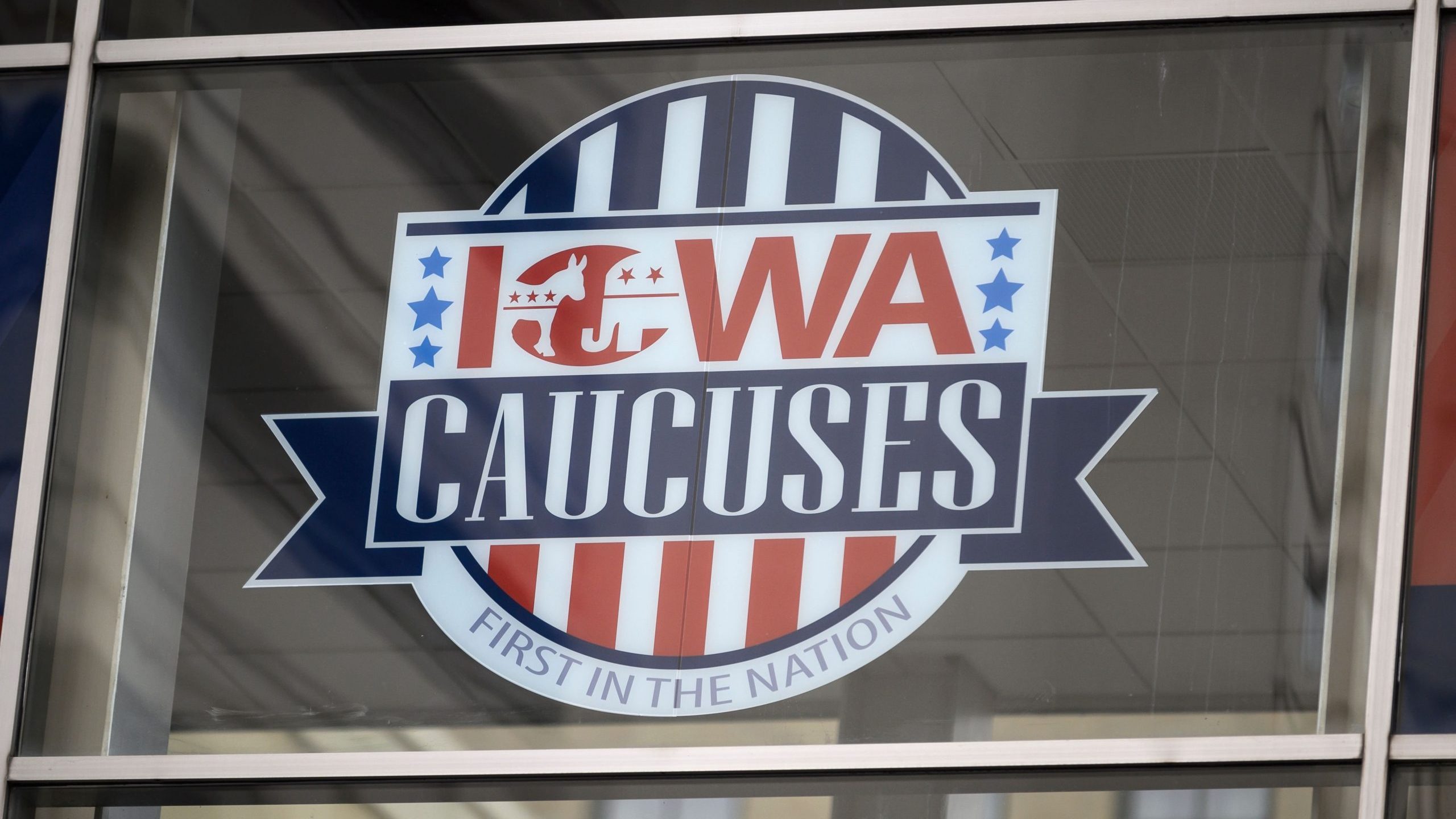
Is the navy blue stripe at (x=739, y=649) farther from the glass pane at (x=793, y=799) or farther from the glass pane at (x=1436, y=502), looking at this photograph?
the glass pane at (x=1436, y=502)

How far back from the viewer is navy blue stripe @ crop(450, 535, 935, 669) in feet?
16.5

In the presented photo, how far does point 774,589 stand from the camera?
5.07m

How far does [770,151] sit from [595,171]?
Answer: 19.4 inches

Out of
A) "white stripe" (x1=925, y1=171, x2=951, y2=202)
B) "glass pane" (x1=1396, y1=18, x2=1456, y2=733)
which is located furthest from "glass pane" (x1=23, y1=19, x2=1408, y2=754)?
"glass pane" (x1=1396, y1=18, x2=1456, y2=733)

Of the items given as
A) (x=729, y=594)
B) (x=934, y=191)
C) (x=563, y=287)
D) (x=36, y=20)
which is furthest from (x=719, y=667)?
(x=36, y=20)

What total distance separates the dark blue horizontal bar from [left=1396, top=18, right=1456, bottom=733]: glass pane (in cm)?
104

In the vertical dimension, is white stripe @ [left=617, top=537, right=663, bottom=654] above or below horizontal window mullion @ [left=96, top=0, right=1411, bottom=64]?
below

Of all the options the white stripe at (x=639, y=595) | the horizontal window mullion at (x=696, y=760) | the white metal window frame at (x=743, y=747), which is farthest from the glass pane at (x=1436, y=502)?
the white stripe at (x=639, y=595)

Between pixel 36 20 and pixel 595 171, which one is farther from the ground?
pixel 36 20

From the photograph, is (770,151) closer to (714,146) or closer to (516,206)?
(714,146)

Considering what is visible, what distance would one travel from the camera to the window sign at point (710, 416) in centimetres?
504

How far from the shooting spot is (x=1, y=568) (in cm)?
536

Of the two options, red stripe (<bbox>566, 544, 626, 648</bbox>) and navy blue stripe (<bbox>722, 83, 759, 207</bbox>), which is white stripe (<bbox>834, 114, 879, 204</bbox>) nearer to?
navy blue stripe (<bbox>722, 83, 759, 207</bbox>)

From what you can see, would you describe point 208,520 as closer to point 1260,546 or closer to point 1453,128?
point 1260,546
